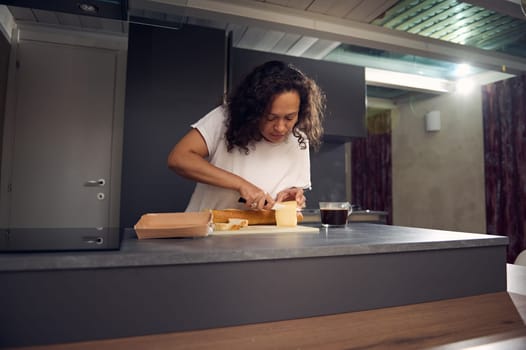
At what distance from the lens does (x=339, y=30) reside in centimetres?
288

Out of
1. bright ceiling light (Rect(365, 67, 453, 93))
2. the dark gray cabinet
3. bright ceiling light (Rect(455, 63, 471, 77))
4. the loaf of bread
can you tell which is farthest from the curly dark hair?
bright ceiling light (Rect(455, 63, 471, 77))

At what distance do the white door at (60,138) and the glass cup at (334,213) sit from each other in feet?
8.22


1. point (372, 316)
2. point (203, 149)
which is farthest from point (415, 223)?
point (372, 316)

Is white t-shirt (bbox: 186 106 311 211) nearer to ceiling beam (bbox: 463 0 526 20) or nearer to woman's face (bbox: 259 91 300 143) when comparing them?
woman's face (bbox: 259 91 300 143)

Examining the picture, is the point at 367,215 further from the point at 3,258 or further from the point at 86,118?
the point at 3,258

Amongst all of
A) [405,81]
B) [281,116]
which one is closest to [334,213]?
[281,116]

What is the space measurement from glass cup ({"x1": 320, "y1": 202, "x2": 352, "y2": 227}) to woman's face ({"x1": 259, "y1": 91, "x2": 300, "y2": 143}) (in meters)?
0.40

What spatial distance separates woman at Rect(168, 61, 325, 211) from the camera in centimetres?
134

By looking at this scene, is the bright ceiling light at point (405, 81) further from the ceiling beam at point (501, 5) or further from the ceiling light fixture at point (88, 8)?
the ceiling light fixture at point (88, 8)

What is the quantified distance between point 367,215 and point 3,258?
3122mm

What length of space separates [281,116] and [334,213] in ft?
1.45

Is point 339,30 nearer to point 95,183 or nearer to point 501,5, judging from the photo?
point 501,5

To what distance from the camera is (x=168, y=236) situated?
796mm

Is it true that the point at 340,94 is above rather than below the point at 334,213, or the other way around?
above
